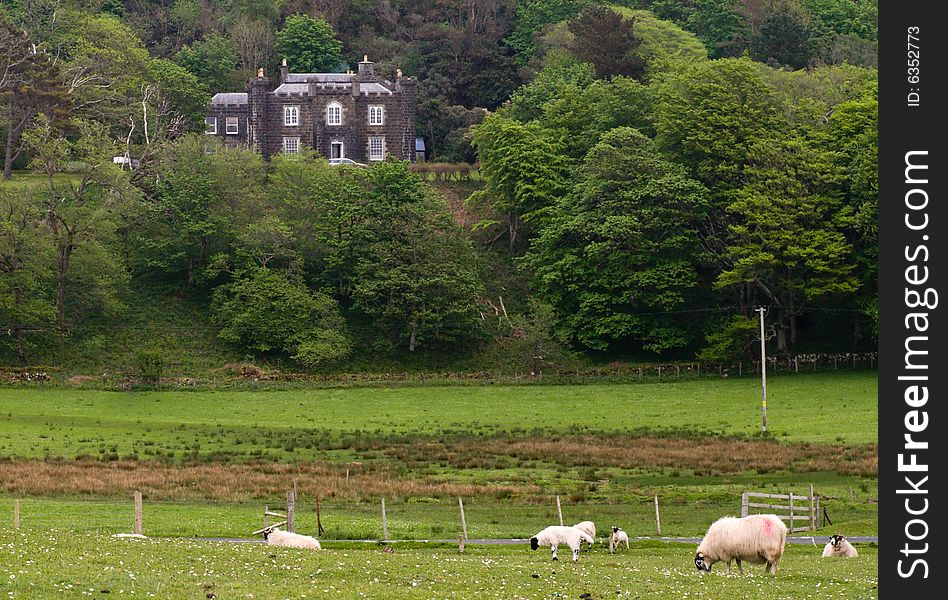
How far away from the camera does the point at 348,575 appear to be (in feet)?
90.8

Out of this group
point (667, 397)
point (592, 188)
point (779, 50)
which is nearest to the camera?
point (667, 397)

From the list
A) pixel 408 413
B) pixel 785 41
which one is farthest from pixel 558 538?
pixel 785 41

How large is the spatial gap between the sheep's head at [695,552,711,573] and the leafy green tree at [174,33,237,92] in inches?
4365

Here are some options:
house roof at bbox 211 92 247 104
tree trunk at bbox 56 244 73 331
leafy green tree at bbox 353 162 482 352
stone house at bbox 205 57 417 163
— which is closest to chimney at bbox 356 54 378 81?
stone house at bbox 205 57 417 163

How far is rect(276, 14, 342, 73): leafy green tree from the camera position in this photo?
455 feet

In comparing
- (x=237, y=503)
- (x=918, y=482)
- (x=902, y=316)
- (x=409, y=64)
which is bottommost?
(x=237, y=503)

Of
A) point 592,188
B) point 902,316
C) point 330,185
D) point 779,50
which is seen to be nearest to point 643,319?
point 592,188

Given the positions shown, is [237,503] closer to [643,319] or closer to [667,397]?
[667,397]

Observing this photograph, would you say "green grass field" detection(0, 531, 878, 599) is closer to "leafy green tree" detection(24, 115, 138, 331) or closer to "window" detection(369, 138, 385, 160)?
"leafy green tree" detection(24, 115, 138, 331)

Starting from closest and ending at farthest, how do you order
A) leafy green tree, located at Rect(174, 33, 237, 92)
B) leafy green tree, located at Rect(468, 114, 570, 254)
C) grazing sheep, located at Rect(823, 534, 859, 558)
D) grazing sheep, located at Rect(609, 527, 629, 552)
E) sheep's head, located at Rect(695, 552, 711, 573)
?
sheep's head, located at Rect(695, 552, 711, 573)
grazing sheep, located at Rect(823, 534, 859, 558)
grazing sheep, located at Rect(609, 527, 629, 552)
leafy green tree, located at Rect(468, 114, 570, 254)
leafy green tree, located at Rect(174, 33, 237, 92)

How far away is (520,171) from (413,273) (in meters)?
13.7

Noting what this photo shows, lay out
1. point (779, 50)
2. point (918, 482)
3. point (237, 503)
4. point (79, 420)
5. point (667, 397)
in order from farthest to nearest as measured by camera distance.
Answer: point (779, 50) → point (667, 397) → point (79, 420) → point (237, 503) → point (918, 482)

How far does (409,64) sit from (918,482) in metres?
122

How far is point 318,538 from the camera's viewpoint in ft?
125
